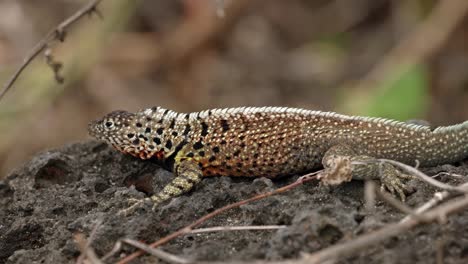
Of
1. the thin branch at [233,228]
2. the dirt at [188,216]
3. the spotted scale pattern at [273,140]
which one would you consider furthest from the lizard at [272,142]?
the thin branch at [233,228]

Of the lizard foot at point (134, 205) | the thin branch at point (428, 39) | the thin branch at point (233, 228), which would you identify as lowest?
the thin branch at point (233, 228)

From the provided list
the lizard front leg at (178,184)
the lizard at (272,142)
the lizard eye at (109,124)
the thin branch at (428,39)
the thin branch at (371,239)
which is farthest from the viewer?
the thin branch at (428,39)

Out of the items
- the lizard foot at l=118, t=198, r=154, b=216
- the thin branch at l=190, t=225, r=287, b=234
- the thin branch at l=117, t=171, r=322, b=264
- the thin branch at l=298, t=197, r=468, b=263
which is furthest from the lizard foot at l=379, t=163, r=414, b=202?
the lizard foot at l=118, t=198, r=154, b=216

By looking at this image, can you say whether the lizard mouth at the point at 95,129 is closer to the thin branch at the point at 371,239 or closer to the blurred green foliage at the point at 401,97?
the thin branch at the point at 371,239

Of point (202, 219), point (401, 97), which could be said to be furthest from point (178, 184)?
point (401, 97)

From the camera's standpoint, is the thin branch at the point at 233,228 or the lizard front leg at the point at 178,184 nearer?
the thin branch at the point at 233,228

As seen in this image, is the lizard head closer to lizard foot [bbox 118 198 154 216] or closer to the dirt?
the dirt

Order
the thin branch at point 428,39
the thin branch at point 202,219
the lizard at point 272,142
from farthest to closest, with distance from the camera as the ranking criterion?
the thin branch at point 428,39 < the lizard at point 272,142 < the thin branch at point 202,219

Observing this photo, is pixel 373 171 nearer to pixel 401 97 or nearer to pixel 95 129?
pixel 95 129
